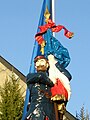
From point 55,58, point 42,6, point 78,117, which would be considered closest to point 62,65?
point 55,58

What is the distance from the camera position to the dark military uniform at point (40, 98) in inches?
248

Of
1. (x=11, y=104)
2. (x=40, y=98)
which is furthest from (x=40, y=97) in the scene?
(x=11, y=104)

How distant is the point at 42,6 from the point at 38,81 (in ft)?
8.94

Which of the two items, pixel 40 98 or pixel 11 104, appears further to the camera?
pixel 11 104

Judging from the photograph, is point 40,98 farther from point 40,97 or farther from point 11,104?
A: point 11,104

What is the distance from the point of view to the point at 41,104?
6.39 meters

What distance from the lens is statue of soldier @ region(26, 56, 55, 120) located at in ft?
20.7

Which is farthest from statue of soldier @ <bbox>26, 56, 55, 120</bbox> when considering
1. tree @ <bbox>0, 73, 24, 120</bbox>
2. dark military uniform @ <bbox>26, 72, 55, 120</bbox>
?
tree @ <bbox>0, 73, 24, 120</bbox>

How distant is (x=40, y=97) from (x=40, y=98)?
17 millimetres

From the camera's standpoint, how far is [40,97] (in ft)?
21.1

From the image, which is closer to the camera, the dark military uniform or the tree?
the dark military uniform

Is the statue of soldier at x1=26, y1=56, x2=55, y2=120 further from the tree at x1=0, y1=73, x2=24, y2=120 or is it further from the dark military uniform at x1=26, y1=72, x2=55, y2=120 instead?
the tree at x1=0, y1=73, x2=24, y2=120

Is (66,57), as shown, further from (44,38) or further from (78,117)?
(78,117)

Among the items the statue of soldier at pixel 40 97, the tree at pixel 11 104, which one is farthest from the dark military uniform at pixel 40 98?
the tree at pixel 11 104
